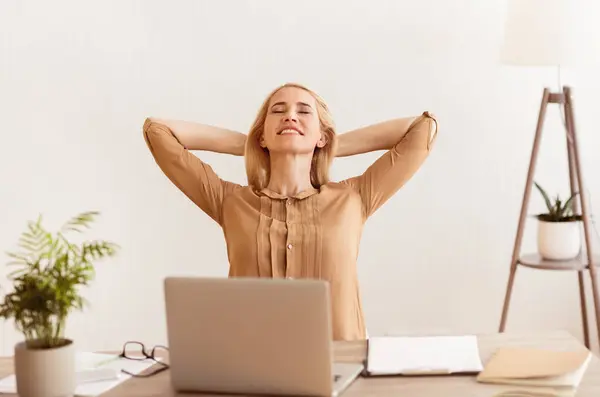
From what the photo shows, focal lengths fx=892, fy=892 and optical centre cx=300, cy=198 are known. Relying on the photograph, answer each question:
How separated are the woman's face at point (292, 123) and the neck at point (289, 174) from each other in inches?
1.2

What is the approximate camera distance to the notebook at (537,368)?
1.69 metres

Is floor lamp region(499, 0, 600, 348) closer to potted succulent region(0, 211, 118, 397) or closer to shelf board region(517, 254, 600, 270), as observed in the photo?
shelf board region(517, 254, 600, 270)

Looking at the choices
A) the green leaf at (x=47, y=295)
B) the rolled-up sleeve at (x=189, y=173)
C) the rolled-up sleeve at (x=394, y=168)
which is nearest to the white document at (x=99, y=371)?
the green leaf at (x=47, y=295)

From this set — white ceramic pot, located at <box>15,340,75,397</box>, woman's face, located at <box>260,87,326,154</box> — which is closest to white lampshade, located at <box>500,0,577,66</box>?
woman's face, located at <box>260,87,326,154</box>

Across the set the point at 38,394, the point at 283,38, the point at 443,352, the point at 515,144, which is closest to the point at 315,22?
the point at 283,38

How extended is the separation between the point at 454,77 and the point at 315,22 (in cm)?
59

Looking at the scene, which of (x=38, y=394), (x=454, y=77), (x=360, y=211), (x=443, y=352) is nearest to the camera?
(x=38, y=394)

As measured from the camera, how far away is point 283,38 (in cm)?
357

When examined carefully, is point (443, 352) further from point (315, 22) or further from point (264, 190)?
point (315, 22)

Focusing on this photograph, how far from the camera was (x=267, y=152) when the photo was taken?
2785 mm

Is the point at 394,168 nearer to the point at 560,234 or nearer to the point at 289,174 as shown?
the point at 289,174

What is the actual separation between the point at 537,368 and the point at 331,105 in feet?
6.49

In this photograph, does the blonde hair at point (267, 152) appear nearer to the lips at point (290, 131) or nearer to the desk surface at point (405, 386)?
the lips at point (290, 131)

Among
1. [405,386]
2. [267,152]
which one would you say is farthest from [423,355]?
[267,152]
